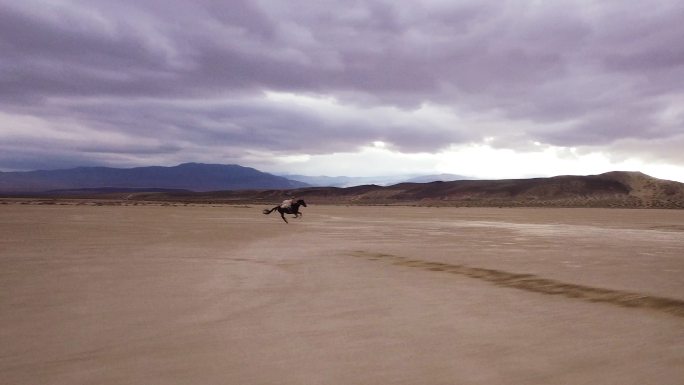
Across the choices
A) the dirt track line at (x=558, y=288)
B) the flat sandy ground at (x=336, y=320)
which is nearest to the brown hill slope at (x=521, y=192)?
the dirt track line at (x=558, y=288)

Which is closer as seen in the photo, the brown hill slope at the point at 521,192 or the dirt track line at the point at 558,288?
the dirt track line at the point at 558,288

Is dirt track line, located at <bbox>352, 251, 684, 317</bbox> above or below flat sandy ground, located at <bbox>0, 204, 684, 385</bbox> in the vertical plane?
above

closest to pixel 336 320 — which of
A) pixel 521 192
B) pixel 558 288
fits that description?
pixel 558 288

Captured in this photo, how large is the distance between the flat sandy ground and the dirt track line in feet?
0.12

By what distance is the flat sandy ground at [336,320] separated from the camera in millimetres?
3867

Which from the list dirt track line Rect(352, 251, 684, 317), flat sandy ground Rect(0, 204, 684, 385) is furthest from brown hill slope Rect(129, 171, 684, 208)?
flat sandy ground Rect(0, 204, 684, 385)

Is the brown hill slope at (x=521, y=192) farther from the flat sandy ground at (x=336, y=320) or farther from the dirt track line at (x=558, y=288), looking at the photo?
the flat sandy ground at (x=336, y=320)

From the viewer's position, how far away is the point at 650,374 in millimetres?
3812

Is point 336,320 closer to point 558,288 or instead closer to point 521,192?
point 558,288

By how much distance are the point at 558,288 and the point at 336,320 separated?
373cm

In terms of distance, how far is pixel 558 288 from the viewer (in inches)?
286

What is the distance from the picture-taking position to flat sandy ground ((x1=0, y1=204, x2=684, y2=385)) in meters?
3.87

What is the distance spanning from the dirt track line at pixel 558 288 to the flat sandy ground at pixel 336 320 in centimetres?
4

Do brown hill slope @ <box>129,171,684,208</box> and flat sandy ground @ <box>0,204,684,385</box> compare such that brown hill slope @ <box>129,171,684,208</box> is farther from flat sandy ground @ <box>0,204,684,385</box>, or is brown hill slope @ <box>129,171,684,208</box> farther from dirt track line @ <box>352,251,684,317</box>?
flat sandy ground @ <box>0,204,684,385</box>
